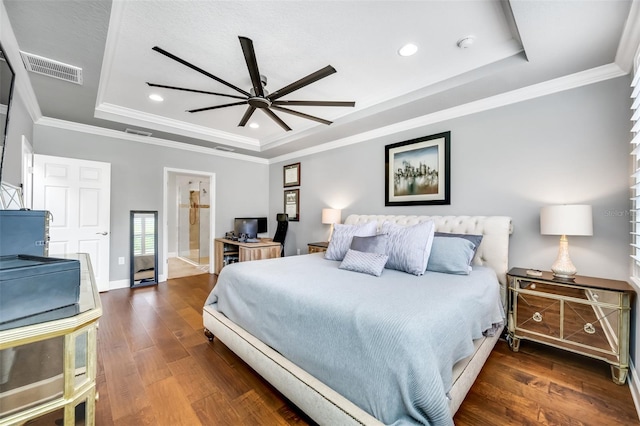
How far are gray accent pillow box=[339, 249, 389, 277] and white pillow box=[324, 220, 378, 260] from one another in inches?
→ 16.3

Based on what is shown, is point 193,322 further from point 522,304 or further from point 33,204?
point 522,304

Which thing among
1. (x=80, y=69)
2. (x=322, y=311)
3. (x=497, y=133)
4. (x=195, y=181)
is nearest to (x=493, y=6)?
(x=497, y=133)

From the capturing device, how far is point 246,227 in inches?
210

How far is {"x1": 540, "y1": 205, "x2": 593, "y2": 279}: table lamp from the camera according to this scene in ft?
7.05

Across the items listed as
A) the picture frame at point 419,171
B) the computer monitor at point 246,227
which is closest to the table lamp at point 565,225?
the picture frame at point 419,171

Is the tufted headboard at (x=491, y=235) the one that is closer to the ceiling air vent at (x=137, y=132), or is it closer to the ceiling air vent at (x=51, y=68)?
the ceiling air vent at (x=51, y=68)

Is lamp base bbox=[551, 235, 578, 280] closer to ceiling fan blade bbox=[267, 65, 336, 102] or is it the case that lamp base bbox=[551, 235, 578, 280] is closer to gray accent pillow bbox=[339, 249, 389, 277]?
gray accent pillow bbox=[339, 249, 389, 277]

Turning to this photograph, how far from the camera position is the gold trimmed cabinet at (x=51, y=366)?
2.59ft

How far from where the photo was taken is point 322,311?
1.54 m

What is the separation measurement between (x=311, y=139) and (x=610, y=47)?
11.6 feet

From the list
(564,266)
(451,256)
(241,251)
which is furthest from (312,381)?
(241,251)

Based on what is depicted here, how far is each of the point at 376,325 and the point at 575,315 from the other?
195 cm

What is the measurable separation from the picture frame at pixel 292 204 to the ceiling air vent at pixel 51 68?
358 cm

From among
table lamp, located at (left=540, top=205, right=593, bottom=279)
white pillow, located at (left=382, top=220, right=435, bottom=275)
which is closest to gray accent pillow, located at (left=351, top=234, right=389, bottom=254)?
white pillow, located at (left=382, top=220, right=435, bottom=275)
